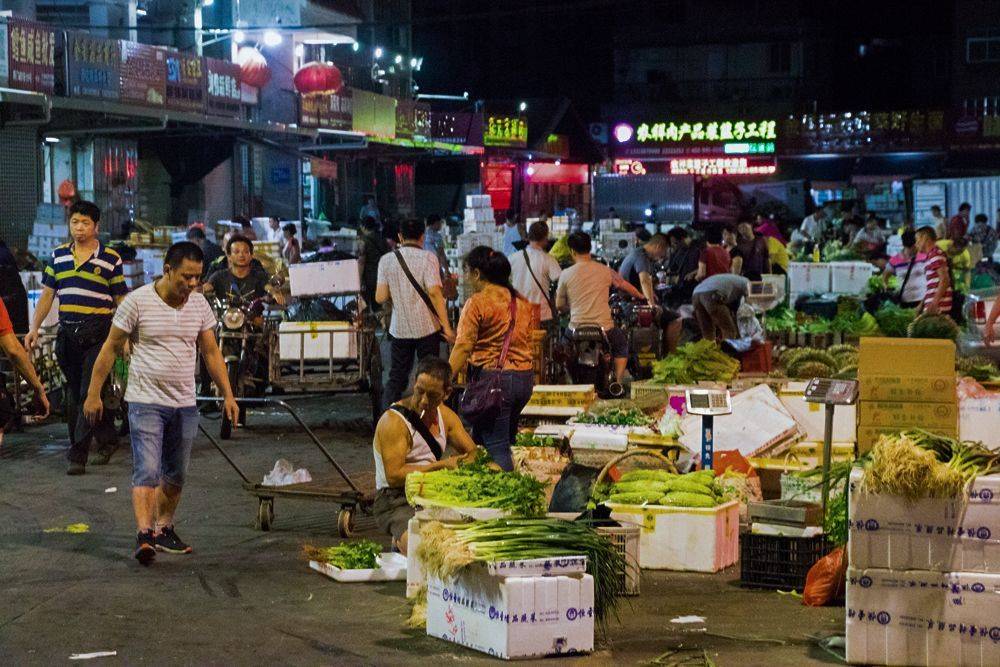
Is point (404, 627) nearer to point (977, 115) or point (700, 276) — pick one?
point (700, 276)

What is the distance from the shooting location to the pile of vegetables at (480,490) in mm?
7504

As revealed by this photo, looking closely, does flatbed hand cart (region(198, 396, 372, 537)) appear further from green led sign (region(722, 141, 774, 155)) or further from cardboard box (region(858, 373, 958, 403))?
green led sign (region(722, 141, 774, 155))

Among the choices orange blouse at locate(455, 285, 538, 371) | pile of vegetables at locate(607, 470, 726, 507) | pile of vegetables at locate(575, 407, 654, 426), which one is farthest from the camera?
pile of vegetables at locate(575, 407, 654, 426)

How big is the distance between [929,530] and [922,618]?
0.40 metres

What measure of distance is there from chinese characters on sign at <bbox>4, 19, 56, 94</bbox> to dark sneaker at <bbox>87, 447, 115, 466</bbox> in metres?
9.08

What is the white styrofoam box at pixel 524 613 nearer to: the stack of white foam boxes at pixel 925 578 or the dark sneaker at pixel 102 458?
Answer: the stack of white foam boxes at pixel 925 578

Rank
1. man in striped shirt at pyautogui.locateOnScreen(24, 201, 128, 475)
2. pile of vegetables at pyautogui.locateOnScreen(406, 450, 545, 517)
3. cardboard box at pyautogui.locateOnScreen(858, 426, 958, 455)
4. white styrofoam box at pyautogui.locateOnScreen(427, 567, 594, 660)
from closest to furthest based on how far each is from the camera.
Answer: white styrofoam box at pyautogui.locateOnScreen(427, 567, 594, 660) → pile of vegetables at pyautogui.locateOnScreen(406, 450, 545, 517) → cardboard box at pyautogui.locateOnScreen(858, 426, 958, 455) → man in striped shirt at pyautogui.locateOnScreen(24, 201, 128, 475)

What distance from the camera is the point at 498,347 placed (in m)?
10.1

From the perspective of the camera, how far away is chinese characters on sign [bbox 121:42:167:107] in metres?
22.5

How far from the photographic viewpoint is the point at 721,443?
1088 cm

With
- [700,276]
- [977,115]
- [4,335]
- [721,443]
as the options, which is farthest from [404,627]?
[977,115]

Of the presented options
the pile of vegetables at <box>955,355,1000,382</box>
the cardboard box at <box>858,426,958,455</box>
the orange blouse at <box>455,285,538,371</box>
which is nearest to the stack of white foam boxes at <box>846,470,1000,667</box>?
the cardboard box at <box>858,426,958,455</box>

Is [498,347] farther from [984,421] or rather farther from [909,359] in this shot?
[984,421]

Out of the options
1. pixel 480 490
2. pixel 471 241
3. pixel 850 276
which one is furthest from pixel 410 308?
pixel 471 241
